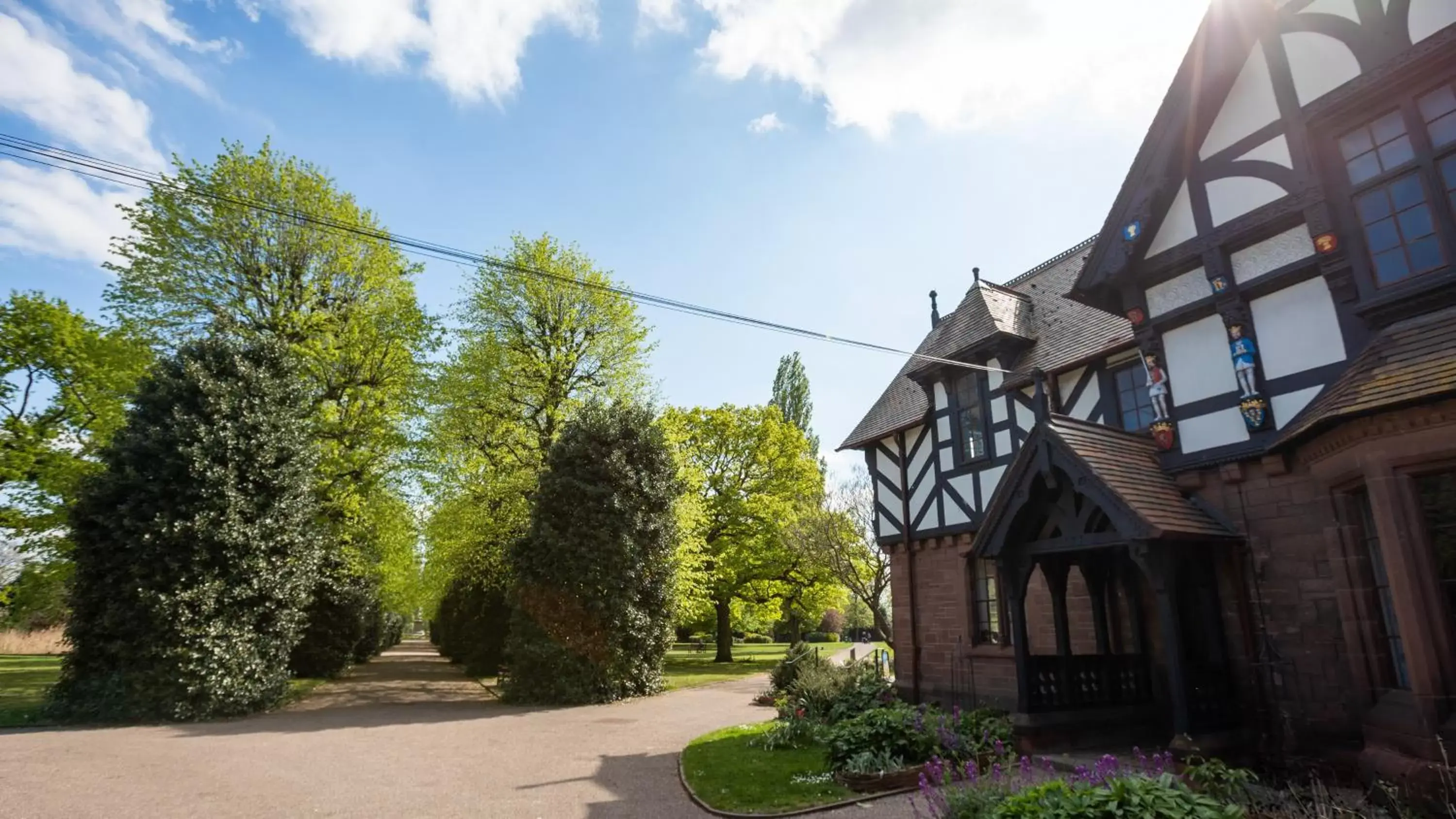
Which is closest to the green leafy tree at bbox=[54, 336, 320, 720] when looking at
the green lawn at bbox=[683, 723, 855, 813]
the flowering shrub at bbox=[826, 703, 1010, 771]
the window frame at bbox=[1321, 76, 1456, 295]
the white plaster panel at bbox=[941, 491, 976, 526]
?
the green lawn at bbox=[683, 723, 855, 813]

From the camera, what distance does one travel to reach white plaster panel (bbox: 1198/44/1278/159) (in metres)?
9.82

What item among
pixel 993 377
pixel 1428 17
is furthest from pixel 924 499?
pixel 1428 17

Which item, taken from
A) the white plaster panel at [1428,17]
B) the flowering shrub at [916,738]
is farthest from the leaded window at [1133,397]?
the flowering shrub at [916,738]

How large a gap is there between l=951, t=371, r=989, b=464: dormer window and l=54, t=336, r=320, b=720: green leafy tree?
1581 centimetres

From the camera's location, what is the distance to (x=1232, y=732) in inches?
353

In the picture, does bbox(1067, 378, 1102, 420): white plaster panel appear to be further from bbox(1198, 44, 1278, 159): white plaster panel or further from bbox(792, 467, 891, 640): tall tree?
bbox(792, 467, 891, 640): tall tree

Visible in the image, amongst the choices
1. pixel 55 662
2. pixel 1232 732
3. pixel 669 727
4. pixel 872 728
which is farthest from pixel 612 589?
pixel 55 662

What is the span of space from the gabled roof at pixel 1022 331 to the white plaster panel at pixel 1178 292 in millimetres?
1224

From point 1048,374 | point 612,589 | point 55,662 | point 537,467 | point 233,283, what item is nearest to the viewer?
point 1048,374

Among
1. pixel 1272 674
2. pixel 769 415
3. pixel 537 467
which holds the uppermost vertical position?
pixel 769 415

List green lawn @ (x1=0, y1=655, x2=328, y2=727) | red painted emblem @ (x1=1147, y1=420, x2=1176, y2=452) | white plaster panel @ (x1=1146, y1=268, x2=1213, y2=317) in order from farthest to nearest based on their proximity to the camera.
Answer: green lawn @ (x1=0, y1=655, x2=328, y2=727)
red painted emblem @ (x1=1147, y1=420, x2=1176, y2=452)
white plaster panel @ (x1=1146, y1=268, x2=1213, y2=317)

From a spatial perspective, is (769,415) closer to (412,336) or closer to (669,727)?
(412,336)

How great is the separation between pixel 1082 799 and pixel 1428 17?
985cm

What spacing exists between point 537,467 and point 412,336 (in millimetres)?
6339
